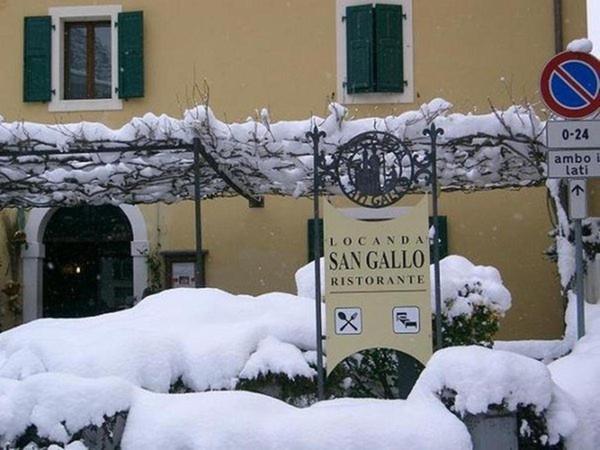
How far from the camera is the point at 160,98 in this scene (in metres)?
13.6

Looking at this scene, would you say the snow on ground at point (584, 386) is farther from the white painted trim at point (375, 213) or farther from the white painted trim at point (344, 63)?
the white painted trim at point (344, 63)

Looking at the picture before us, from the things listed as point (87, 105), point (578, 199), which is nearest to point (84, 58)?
point (87, 105)

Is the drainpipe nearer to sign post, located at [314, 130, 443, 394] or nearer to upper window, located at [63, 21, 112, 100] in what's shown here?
upper window, located at [63, 21, 112, 100]

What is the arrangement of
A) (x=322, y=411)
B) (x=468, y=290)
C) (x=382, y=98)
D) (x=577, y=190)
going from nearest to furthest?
(x=322, y=411)
(x=577, y=190)
(x=468, y=290)
(x=382, y=98)

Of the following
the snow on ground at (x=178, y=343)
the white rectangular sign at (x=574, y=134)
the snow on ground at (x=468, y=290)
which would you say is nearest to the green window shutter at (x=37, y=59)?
the snow on ground at (x=178, y=343)

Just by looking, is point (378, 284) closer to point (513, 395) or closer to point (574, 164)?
point (574, 164)

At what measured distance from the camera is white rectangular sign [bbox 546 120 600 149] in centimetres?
684

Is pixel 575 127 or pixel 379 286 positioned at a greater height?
pixel 575 127

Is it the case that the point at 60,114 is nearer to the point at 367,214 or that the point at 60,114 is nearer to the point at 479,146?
the point at 479,146

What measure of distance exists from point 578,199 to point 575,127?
1.63ft

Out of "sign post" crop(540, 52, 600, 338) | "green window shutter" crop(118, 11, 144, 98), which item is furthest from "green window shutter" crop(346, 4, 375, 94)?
"sign post" crop(540, 52, 600, 338)

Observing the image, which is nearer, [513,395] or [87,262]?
[513,395]

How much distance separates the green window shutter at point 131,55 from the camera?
44.3 feet

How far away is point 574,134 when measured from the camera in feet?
22.5
